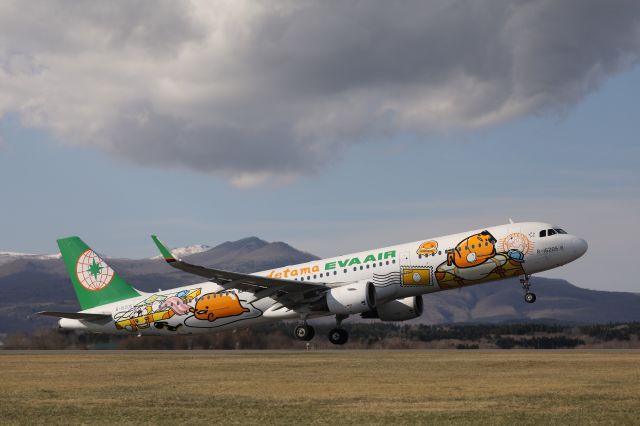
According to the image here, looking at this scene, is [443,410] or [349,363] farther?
[349,363]

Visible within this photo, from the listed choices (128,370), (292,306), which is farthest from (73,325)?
(292,306)

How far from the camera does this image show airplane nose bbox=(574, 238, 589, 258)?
40.3m

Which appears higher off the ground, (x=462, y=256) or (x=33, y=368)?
(x=462, y=256)

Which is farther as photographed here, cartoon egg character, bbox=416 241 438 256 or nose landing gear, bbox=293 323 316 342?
nose landing gear, bbox=293 323 316 342

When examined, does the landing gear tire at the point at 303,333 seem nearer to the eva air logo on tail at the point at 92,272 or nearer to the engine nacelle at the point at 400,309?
the engine nacelle at the point at 400,309

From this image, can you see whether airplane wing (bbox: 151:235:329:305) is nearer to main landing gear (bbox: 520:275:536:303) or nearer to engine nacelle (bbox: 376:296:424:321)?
engine nacelle (bbox: 376:296:424:321)

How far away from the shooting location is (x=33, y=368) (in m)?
49.2

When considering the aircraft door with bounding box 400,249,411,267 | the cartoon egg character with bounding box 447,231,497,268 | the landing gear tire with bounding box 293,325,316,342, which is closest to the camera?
the cartoon egg character with bounding box 447,231,497,268

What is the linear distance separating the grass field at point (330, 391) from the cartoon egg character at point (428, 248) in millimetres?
5777

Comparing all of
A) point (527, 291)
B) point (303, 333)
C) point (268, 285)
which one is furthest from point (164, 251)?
point (527, 291)

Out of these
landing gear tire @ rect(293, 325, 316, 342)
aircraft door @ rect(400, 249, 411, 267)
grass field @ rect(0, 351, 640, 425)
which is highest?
aircraft door @ rect(400, 249, 411, 267)

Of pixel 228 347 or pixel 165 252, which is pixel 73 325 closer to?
pixel 165 252

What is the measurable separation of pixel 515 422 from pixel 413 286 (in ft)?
66.3

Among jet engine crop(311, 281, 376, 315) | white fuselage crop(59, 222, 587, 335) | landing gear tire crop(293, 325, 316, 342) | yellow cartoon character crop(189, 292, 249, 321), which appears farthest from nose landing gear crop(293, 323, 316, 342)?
yellow cartoon character crop(189, 292, 249, 321)
